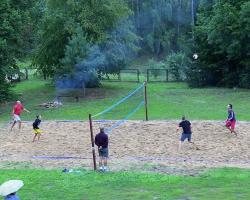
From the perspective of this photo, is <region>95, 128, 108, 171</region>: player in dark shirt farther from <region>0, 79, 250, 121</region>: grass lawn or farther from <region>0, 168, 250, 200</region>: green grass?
<region>0, 79, 250, 121</region>: grass lawn

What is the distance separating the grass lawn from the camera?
30.1 m

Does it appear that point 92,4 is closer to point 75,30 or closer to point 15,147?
point 75,30

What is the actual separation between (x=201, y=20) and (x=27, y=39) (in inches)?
562

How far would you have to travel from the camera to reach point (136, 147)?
21.1 meters

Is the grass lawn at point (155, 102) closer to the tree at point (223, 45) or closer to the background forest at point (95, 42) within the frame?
the background forest at point (95, 42)

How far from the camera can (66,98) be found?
38281mm

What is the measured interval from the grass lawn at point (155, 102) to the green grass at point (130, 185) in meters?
12.4

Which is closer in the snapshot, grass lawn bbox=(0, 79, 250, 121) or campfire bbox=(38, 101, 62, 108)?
grass lawn bbox=(0, 79, 250, 121)

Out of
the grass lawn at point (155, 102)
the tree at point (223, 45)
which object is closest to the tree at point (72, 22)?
the grass lawn at point (155, 102)

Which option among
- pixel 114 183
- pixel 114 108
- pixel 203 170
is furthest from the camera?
pixel 114 108

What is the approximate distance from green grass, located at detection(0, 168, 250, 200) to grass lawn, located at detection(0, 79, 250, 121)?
12.4 m

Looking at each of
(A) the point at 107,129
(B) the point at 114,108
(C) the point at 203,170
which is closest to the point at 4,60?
(B) the point at 114,108

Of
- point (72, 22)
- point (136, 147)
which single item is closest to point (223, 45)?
point (72, 22)

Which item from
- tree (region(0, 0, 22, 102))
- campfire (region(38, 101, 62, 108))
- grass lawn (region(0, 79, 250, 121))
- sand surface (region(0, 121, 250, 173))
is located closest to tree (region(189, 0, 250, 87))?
grass lawn (region(0, 79, 250, 121))
